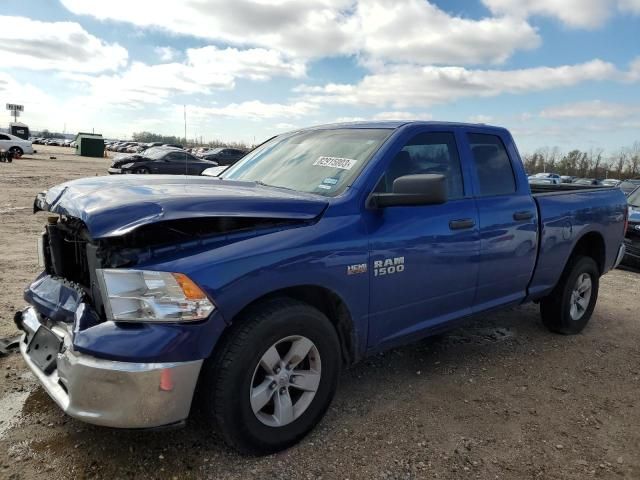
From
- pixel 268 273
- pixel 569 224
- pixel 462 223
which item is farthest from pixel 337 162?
pixel 569 224

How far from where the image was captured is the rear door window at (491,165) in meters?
3.91

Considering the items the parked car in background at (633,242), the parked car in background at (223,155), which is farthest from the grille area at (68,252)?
the parked car in background at (223,155)

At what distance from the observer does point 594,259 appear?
5203 mm

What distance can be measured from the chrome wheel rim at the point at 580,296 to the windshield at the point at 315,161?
284cm

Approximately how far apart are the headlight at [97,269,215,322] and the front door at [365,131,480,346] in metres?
1.13

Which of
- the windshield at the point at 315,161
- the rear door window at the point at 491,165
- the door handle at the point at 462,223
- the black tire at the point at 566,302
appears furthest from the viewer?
the black tire at the point at 566,302

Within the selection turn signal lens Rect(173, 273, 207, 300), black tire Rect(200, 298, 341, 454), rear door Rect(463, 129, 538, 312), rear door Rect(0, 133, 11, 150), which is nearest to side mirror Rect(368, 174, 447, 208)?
black tire Rect(200, 298, 341, 454)

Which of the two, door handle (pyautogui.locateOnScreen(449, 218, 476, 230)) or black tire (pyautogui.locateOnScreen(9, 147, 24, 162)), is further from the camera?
black tire (pyautogui.locateOnScreen(9, 147, 24, 162))

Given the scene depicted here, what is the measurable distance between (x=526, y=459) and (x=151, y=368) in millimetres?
2129

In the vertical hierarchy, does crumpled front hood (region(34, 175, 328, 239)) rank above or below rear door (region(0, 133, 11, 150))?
below

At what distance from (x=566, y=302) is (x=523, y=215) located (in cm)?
131

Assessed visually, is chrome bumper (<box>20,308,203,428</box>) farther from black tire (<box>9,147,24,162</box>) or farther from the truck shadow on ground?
black tire (<box>9,147,24,162</box>)

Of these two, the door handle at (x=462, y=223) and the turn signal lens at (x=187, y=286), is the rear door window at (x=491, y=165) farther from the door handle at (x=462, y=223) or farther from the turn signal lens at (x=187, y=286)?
the turn signal lens at (x=187, y=286)

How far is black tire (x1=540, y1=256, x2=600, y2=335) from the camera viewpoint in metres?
4.79
